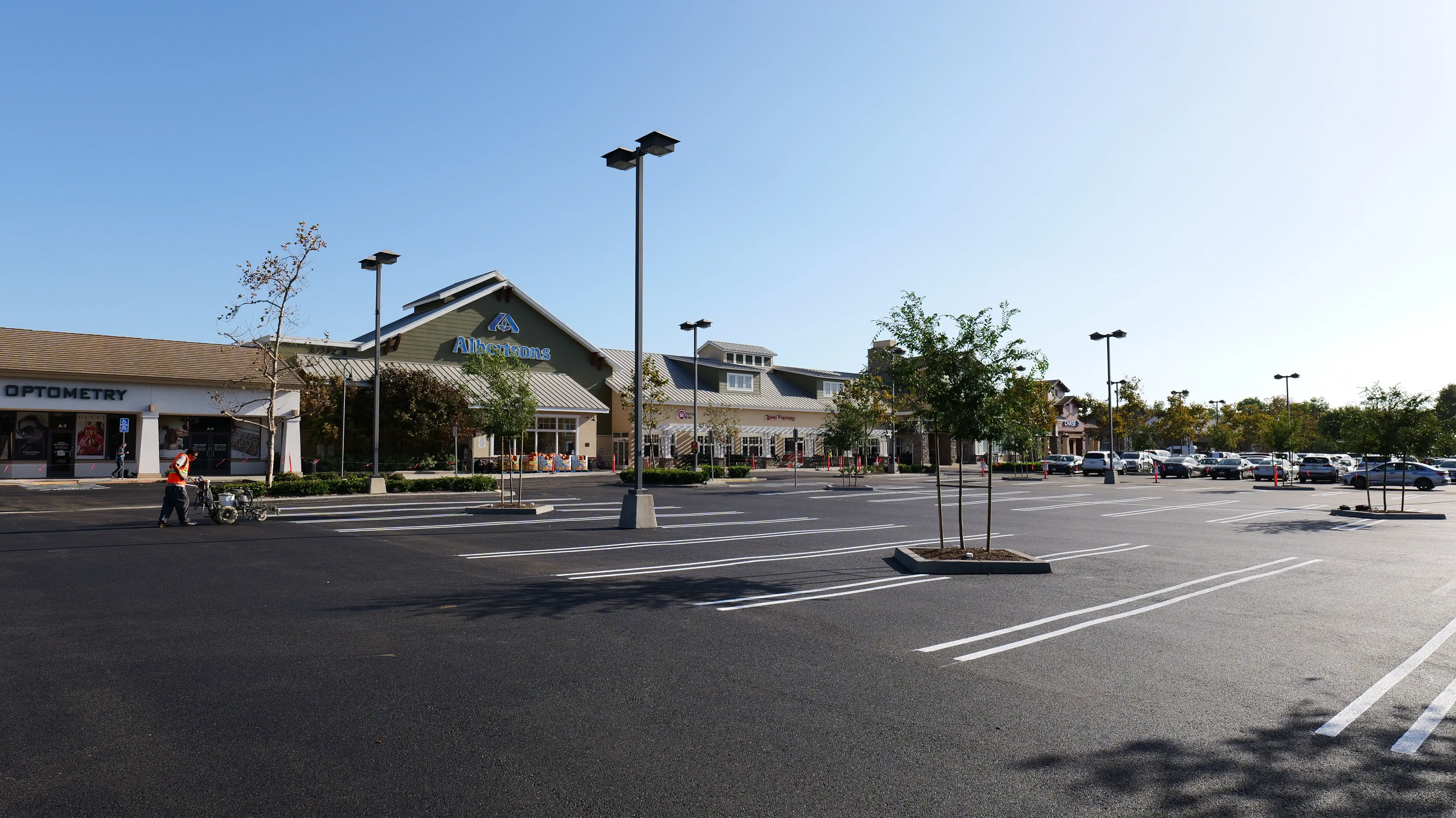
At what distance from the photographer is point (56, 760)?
4.62 m

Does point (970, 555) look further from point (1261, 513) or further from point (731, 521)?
point (1261, 513)

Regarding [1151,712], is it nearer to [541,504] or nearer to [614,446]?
[541,504]

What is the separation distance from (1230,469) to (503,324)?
147 feet

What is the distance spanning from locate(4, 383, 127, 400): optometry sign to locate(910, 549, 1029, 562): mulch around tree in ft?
118

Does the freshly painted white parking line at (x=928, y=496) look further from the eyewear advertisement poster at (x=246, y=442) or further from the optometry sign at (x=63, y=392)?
the optometry sign at (x=63, y=392)

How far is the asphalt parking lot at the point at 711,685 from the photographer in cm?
435

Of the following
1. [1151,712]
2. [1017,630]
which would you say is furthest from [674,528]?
[1151,712]

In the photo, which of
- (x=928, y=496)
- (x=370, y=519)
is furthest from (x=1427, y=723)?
(x=928, y=496)

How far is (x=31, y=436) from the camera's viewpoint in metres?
34.7

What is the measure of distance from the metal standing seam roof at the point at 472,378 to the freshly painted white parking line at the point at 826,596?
3031 centimetres

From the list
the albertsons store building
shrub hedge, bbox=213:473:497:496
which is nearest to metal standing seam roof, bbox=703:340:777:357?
the albertsons store building

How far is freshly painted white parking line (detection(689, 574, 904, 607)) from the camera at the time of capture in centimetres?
940

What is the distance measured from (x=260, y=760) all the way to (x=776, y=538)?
1228 centimetres

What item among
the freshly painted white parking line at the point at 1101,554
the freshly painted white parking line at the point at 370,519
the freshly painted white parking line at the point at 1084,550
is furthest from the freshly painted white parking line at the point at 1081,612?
the freshly painted white parking line at the point at 370,519
